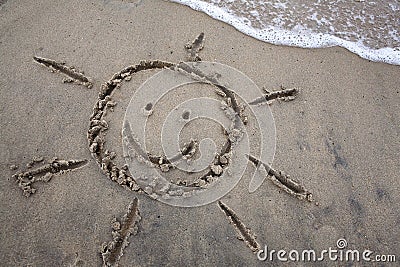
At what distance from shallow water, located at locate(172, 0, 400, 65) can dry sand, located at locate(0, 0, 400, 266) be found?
0.38 ft

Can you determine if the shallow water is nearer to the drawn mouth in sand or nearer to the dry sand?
the dry sand

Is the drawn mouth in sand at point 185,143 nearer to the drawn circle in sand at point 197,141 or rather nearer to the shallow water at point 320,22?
the drawn circle in sand at point 197,141

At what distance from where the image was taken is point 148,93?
2.48 metres

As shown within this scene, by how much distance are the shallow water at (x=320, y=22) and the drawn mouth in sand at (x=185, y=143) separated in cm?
52

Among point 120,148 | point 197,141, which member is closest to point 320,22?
point 197,141

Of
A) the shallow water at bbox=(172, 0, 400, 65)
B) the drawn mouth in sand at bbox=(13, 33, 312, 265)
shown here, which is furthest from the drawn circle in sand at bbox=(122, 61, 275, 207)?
the shallow water at bbox=(172, 0, 400, 65)

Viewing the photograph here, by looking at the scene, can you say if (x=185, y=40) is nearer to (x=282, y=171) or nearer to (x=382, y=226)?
(x=282, y=171)

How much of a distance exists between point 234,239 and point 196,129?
75cm

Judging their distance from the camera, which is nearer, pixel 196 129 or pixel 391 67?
pixel 196 129

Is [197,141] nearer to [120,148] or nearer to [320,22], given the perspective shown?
[120,148]

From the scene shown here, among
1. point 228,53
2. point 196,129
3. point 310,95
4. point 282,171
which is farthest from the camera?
point 228,53

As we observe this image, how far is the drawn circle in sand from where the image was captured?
7.09ft

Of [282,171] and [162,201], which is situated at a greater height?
[282,171]

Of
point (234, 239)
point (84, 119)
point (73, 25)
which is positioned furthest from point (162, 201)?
point (73, 25)
